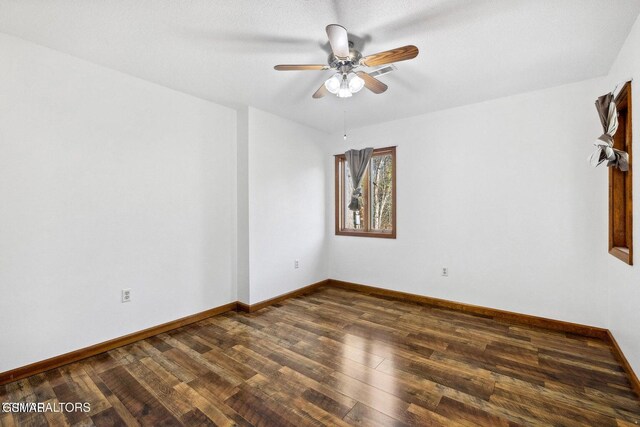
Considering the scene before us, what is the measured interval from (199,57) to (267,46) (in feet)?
2.08

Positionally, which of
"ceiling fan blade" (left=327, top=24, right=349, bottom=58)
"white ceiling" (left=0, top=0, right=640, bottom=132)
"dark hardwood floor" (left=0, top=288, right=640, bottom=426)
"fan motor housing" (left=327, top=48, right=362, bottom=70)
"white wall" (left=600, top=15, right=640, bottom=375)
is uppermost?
"white ceiling" (left=0, top=0, right=640, bottom=132)

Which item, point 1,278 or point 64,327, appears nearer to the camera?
point 1,278

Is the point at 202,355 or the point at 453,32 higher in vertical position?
the point at 453,32

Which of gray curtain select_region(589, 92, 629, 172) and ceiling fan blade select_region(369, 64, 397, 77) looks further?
ceiling fan blade select_region(369, 64, 397, 77)

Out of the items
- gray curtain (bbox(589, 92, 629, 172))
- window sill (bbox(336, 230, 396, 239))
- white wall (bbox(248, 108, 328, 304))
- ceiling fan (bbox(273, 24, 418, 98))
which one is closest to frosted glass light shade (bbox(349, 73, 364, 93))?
ceiling fan (bbox(273, 24, 418, 98))

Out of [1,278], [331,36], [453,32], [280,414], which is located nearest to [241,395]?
[280,414]

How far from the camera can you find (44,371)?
2.22m

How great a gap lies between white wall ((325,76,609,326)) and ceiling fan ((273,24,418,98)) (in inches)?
70.2

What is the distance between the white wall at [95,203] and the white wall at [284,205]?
0.49 metres

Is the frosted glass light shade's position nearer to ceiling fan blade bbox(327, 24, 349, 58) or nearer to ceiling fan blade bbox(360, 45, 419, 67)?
ceiling fan blade bbox(360, 45, 419, 67)

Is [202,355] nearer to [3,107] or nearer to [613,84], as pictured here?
[3,107]

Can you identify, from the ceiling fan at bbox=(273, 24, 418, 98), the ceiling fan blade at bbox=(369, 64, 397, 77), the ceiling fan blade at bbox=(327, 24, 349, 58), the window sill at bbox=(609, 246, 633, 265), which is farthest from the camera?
the ceiling fan blade at bbox=(369, 64, 397, 77)

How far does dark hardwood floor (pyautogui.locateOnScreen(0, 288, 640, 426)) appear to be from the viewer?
→ 1.74 metres

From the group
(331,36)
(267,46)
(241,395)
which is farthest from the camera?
(267,46)
